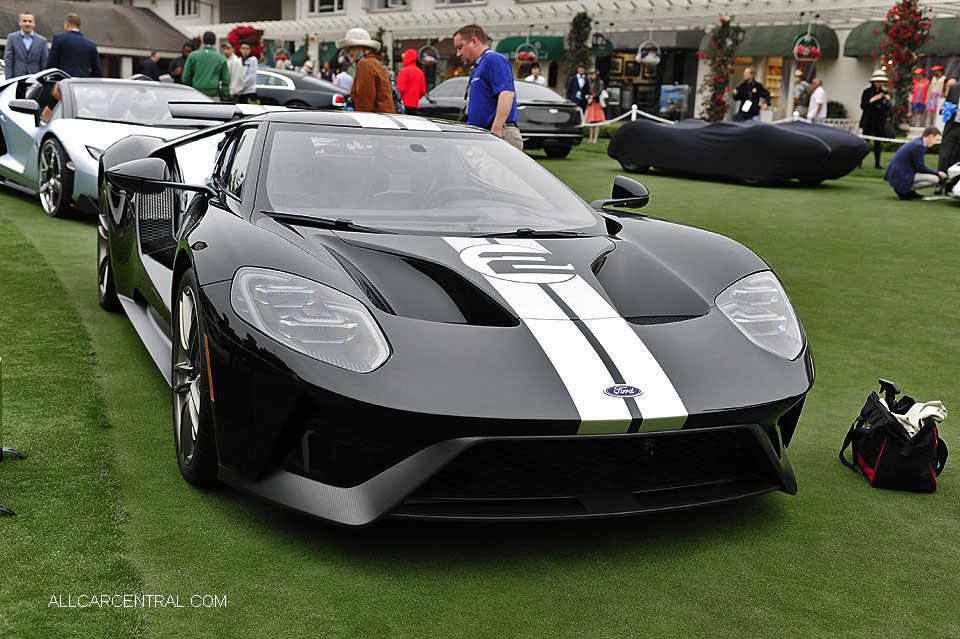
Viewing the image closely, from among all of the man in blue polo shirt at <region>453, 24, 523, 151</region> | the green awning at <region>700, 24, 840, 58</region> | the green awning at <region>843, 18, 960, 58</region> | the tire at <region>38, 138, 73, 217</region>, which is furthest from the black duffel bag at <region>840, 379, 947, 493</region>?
the green awning at <region>700, 24, 840, 58</region>

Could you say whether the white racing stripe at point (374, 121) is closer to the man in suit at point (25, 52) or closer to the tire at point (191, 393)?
the tire at point (191, 393)

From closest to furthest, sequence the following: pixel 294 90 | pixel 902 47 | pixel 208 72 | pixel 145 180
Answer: pixel 145 180 → pixel 208 72 → pixel 294 90 → pixel 902 47

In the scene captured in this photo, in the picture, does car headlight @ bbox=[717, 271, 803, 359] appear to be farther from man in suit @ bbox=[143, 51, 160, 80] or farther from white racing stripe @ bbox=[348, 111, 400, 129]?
man in suit @ bbox=[143, 51, 160, 80]

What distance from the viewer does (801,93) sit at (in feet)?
84.6

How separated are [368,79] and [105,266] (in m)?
3.31

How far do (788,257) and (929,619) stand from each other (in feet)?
19.6

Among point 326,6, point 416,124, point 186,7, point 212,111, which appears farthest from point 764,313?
point 186,7

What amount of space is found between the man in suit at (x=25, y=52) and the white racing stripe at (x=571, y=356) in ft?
39.0

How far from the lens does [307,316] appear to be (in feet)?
8.78

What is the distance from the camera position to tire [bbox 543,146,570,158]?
55.3 ft

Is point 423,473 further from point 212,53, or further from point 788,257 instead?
point 212,53

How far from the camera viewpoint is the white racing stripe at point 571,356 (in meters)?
2.48

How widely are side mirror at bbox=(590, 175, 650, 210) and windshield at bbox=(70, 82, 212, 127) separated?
15.9 feet

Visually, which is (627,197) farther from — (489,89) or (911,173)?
(911,173)
